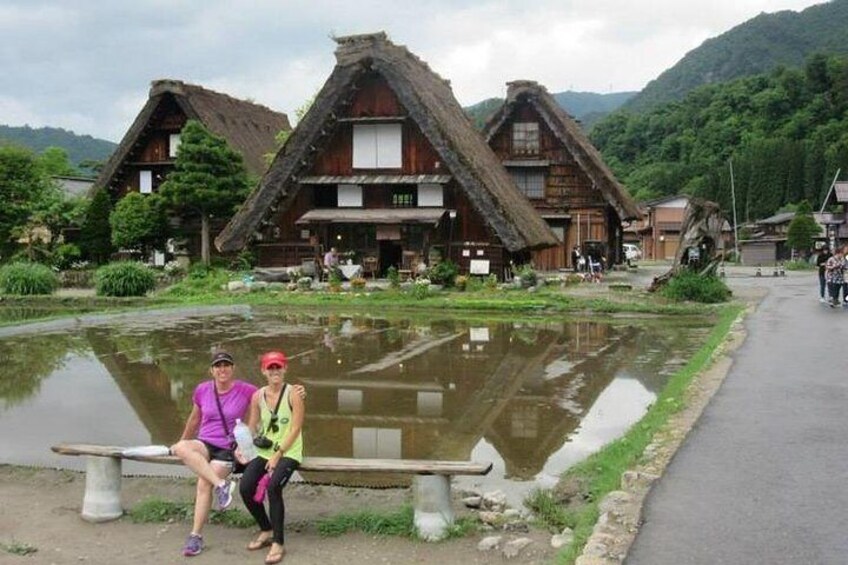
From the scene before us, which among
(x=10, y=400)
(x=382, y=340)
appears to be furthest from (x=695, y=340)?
(x=10, y=400)

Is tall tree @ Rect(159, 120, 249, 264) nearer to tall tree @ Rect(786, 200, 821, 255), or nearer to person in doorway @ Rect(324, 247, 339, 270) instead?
person in doorway @ Rect(324, 247, 339, 270)

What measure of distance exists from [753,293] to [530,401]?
16655 mm

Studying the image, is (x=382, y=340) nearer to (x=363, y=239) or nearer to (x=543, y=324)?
(x=543, y=324)

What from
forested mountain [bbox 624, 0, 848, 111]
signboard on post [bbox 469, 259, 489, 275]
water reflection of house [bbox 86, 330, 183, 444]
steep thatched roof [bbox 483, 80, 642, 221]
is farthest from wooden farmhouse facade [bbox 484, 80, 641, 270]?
forested mountain [bbox 624, 0, 848, 111]

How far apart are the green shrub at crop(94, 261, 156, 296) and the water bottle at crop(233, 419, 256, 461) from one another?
68.0ft

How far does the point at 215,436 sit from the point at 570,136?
94.7 feet

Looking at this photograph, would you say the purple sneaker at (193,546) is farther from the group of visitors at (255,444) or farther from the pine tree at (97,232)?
the pine tree at (97,232)

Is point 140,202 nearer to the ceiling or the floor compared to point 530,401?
nearer to the ceiling

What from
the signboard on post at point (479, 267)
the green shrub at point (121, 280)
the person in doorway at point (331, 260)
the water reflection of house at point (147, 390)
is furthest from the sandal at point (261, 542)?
the signboard on post at point (479, 267)

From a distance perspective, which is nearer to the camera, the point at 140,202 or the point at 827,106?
the point at 140,202

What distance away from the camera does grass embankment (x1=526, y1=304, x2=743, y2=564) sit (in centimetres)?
517

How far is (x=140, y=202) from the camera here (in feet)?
107

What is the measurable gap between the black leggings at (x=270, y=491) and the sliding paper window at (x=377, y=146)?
79.6 ft

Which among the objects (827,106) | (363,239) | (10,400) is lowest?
(10,400)
